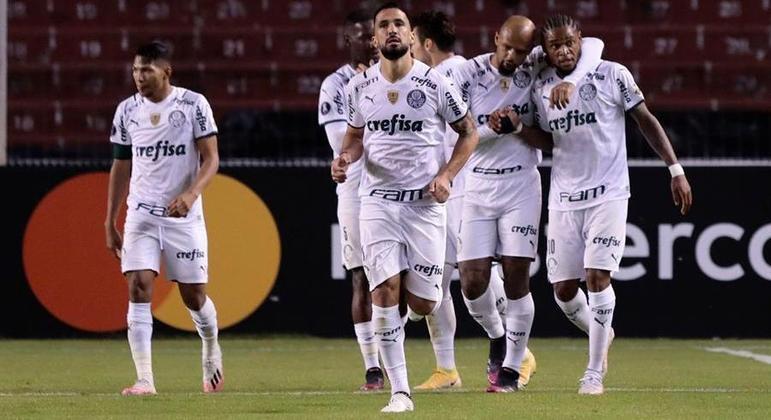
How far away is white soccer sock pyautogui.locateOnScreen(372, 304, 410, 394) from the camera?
7.98m

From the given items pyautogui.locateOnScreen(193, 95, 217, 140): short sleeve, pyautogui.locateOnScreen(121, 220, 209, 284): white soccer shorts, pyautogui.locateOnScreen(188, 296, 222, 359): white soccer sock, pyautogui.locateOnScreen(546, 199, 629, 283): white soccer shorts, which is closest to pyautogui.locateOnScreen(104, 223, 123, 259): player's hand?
pyautogui.locateOnScreen(121, 220, 209, 284): white soccer shorts

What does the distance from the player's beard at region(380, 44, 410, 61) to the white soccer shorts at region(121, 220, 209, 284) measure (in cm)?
190

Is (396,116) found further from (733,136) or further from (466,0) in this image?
(466,0)

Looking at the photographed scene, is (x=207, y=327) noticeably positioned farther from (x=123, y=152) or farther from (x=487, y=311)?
(x=487, y=311)

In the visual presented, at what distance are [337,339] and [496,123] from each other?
5.29 metres

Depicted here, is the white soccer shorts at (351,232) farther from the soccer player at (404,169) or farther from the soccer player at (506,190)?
the soccer player at (404,169)

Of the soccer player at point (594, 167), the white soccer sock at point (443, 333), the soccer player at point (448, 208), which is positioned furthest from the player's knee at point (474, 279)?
the soccer player at point (594, 167)

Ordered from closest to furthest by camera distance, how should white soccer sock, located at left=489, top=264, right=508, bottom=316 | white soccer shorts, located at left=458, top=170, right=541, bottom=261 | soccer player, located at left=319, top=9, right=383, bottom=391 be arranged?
1. white soccer shorts, located at left=458, top=170, right=541, bottom=261
2. soccer player, located at left=319, top=9, right=383, bottom=391
3. white soccer sock, located at left=489, top=264, right=508, bottom=316

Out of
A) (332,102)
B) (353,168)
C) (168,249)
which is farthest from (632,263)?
(168,249)

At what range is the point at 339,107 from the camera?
32.8 ft

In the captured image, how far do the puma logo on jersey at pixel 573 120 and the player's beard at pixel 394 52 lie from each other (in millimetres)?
1244

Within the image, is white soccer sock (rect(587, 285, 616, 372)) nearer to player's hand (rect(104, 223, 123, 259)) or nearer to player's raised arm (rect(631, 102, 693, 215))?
player's raised arm (rect(631, 102, 693, 215))

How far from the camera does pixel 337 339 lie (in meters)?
13.9

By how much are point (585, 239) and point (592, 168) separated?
1.30 feet
